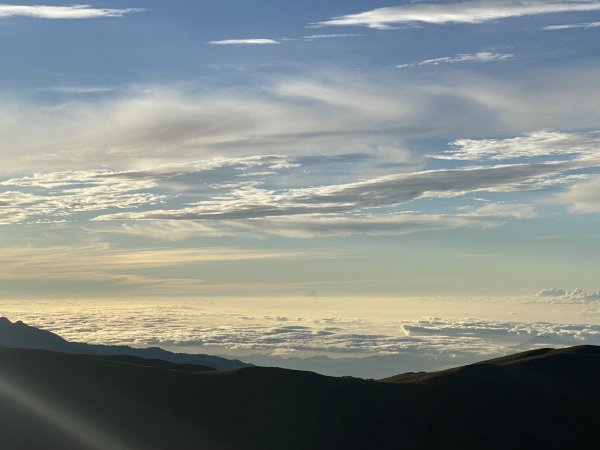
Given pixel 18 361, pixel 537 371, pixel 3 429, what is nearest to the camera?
pixel 3 429

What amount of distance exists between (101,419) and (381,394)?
48863 mm

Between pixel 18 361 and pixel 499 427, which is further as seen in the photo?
pixel 18 361

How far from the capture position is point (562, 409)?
142 metres

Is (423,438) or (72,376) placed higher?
(72,376)

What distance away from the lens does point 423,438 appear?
13012 centimetres

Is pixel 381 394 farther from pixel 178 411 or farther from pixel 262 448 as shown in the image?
pixel 178 411

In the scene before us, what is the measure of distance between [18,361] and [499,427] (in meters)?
91.0

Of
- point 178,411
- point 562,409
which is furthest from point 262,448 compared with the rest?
point 562,409

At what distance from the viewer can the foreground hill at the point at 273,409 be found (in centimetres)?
12638

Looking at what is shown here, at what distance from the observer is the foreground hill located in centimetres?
12638

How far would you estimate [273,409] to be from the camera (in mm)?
137125

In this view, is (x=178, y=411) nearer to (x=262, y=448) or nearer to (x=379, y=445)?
(x=262, y=448)

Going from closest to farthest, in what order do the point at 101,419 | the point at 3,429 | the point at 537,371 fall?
the point at 3,429 < the point at 101,419 < the point at 537,371

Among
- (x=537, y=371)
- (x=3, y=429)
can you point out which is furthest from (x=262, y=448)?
(x=537, y=371)
